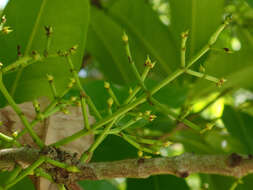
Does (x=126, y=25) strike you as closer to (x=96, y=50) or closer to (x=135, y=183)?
(x=96, y=50)

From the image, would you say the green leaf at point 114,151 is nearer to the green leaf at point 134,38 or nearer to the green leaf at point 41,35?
the green leaf at point 41,35

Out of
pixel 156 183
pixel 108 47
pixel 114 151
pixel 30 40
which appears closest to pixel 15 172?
pixel 30 40

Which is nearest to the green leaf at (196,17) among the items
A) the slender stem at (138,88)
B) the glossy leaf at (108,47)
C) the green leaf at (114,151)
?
the glossy leaf at (108,47)

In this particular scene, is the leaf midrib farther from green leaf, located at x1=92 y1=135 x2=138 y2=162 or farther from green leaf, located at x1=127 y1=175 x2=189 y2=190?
green leaf, located at x1=127 y1=175 x2=189 y2=190

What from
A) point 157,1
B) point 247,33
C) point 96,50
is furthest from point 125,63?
point 157,1

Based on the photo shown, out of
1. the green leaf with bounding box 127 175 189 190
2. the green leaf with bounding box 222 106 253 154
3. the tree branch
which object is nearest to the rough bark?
the tree branch
